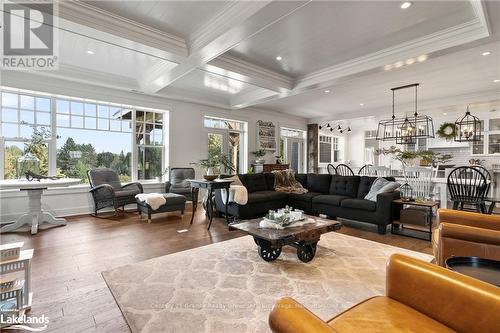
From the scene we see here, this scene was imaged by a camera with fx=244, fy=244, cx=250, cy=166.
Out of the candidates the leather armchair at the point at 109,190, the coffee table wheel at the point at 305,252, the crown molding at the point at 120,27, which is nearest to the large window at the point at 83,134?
the leather armchair at the point at 109,190

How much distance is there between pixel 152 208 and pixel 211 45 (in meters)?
2.96

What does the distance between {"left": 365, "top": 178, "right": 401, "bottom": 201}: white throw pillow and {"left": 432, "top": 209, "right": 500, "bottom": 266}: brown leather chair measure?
1.91 m

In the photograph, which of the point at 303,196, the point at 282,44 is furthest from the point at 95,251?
the point at 282,44

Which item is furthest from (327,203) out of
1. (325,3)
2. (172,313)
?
(172,313)

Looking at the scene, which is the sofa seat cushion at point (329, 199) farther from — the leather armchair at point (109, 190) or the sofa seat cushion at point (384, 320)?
the leather armchair at point (109, 190)

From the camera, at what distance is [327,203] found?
4613mm

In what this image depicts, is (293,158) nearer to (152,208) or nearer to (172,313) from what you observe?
(152,208)

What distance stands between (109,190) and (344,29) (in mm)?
4849

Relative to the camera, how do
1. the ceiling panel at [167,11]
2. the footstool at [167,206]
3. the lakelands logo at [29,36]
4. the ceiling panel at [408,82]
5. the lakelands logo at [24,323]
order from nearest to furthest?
the lakelands logo at [24,323] → the lakelands logo at [29,36] → the ceiling panel at [167,11] → the ceiling panel at [408,82] → the footstool at [167,206]

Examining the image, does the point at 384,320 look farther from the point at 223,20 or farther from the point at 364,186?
the point at 364,186

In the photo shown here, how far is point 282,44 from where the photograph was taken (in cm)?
380

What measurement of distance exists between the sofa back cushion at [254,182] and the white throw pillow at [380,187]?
2.09m

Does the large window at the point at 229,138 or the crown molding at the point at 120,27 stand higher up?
the crown molding at the point at 120,27

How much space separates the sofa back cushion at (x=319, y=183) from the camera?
541cm
